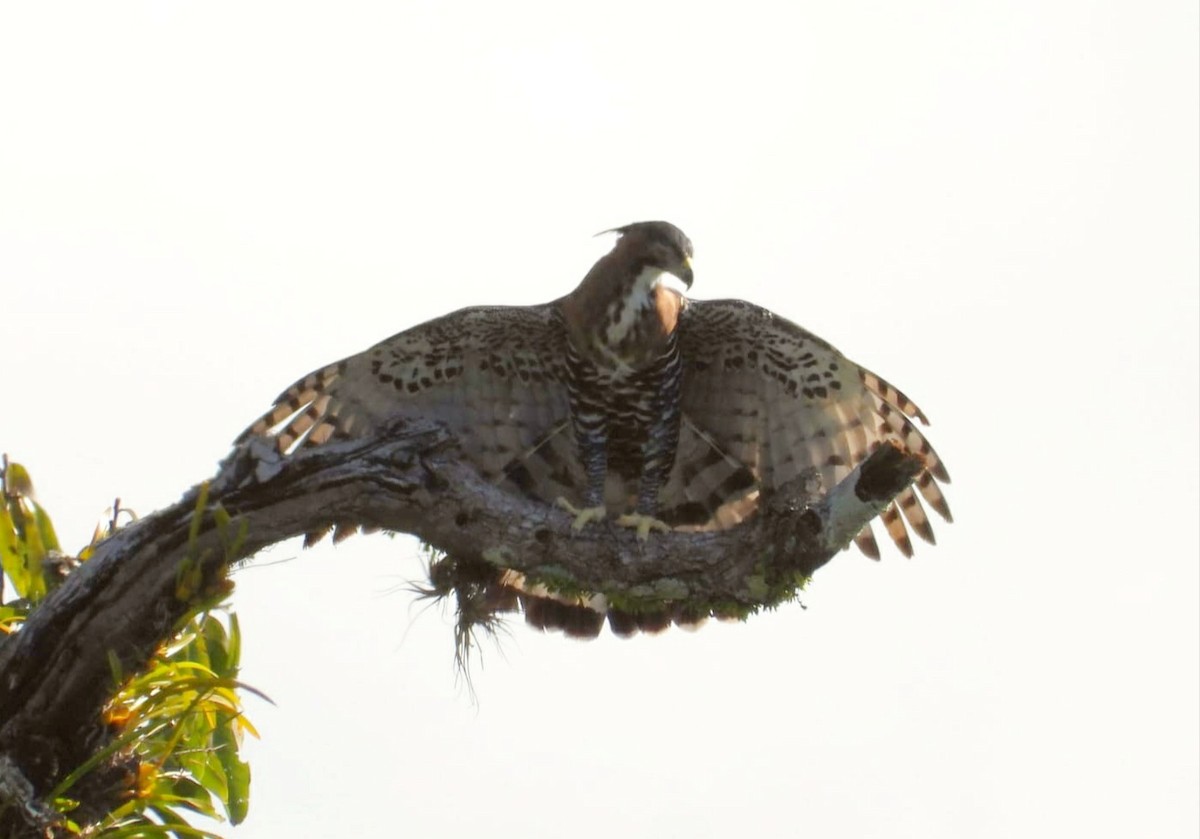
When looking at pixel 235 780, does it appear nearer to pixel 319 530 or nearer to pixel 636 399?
pixel 319 530

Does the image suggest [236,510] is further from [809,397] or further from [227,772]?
[809,397]

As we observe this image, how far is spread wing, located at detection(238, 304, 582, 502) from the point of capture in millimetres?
6906

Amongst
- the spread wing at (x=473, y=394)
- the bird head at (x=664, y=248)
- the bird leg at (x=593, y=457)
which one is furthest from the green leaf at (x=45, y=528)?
the bird head at (x=664, y=248)

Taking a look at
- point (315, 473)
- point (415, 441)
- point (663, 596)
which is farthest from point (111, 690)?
point (663, 596)

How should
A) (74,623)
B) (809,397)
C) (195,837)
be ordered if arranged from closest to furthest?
(74,623), (195,837), (809,397)

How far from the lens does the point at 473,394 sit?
728 centimetres

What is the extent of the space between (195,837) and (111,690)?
64 centimetres

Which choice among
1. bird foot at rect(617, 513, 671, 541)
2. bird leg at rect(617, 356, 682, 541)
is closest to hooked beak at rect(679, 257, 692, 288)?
bird leg at rect(617, 356, 682, 541)

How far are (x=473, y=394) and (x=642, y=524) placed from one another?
4.74 ft

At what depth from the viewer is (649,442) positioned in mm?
7340

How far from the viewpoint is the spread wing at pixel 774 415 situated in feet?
22.8

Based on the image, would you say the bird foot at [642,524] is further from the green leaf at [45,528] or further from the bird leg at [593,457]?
the green leaf at [45,528]

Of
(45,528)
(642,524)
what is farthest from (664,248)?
(45,528)

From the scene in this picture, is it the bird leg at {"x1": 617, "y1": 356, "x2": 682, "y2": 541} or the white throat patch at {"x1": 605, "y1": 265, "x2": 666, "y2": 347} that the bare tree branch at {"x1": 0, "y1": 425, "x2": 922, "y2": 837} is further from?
the white throat patch at {"x1": 605, "y1": 265, "x2": 666, "y2": 347}
